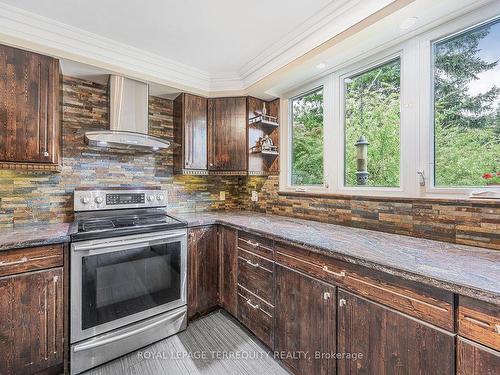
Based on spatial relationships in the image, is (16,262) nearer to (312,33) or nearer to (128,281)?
(128,281)

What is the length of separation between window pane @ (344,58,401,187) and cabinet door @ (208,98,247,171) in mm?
1120

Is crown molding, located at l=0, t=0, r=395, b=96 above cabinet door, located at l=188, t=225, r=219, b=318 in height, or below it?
above

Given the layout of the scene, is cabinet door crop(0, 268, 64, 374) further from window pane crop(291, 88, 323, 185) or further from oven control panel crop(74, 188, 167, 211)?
window pane crop(291, 88, 323, 185)

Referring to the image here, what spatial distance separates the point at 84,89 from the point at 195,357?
8.53 ft

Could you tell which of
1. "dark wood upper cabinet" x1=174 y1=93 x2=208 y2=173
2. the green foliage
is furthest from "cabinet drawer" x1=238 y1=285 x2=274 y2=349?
"dark wood upper cabinet" x1=174 y1=93 x2=208 y2=173

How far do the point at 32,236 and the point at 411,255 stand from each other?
236 centimetres

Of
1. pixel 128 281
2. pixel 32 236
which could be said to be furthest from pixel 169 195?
pixel 32 236

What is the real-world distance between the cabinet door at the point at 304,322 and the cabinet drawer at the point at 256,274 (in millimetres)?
93

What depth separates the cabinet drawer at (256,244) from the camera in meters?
1.85

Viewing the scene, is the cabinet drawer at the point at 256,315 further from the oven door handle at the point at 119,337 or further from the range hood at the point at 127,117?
the range hood at the point at 127,117

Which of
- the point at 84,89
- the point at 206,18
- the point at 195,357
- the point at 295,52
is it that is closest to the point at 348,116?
the point at 295,52

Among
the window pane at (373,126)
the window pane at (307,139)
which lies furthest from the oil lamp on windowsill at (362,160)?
the window pane at (307,139)

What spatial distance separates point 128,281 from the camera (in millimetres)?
1897

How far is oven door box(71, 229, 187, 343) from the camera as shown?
66.9 inches
